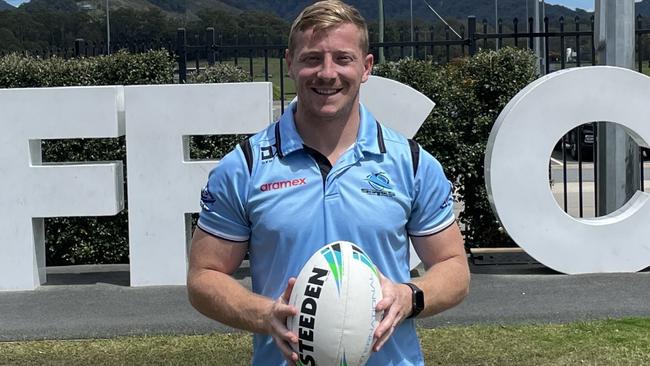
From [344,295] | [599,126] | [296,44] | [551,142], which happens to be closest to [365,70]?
[296,44]

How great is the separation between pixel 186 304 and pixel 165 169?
4.20 feet

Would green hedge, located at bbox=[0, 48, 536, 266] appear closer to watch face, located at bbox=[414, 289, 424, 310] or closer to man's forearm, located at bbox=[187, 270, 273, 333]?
man's forearm, located at bbox=[187, 270, 273, 333]

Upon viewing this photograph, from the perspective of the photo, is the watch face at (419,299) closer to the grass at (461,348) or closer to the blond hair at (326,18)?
the blond hair at (326,18)

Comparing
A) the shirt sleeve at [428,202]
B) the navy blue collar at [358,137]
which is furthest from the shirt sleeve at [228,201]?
the shirt sleeve at [428,202]

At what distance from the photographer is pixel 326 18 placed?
8.04 feet

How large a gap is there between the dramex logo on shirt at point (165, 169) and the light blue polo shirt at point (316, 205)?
17.0 ft

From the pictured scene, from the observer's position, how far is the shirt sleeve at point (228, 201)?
2.51m

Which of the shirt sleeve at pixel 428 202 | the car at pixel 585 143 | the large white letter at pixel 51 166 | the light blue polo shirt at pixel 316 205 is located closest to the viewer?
the light blue polo shirt at pixel 316 205

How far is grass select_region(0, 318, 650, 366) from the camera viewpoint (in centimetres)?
552

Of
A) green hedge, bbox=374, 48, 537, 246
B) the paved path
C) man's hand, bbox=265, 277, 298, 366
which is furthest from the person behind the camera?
green hedge, bbox=374, 48, 537, 246

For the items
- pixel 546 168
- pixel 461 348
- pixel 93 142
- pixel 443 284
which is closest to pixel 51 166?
pixel 93 142

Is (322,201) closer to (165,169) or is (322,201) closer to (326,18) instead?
(326,18)

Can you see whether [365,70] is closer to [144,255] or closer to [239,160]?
[239,160]

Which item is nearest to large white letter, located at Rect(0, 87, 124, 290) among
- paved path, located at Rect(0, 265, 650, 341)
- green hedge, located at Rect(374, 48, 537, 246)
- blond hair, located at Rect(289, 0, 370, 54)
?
paved path, located at Rect(0, 265, 650, 341)
